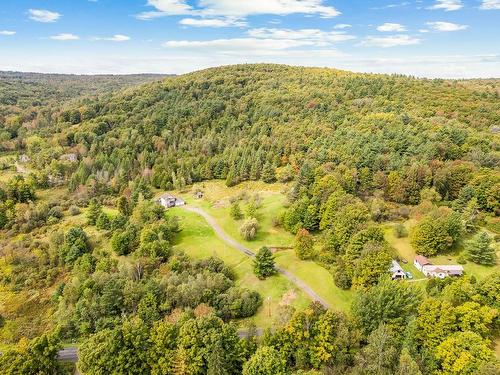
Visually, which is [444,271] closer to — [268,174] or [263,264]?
[263,264]

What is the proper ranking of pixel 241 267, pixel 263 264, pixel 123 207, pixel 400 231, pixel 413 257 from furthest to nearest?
pixel 123 207 → pixel 241 267 → pixel 400 231 → pixel 263 264 → pixel 413 257

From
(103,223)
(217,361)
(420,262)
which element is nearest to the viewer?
(217,361)

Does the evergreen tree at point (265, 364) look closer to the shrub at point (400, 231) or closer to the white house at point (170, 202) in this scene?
the shrub at point (400, 231)

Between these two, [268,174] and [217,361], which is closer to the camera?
[217,361]

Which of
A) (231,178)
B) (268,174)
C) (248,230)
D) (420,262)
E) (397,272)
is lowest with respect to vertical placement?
(248,230)

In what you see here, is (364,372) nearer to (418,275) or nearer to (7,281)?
(418,275)

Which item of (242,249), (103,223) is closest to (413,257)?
(242,249)

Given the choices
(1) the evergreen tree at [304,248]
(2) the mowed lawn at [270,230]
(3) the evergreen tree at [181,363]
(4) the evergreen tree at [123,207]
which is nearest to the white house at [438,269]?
(2) the mowed lawn at [270,230]

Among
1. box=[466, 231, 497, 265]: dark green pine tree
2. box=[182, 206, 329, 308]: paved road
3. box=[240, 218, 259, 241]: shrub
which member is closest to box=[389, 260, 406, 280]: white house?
box=[182, 206, 329, 308]: paved road
